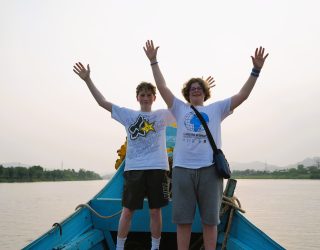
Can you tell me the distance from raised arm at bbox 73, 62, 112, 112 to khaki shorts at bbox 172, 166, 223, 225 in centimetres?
107

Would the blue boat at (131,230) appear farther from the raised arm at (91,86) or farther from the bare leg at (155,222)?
the raised arm at (91,86)

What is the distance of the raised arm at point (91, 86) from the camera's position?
3.49 m

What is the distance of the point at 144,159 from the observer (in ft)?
10.7

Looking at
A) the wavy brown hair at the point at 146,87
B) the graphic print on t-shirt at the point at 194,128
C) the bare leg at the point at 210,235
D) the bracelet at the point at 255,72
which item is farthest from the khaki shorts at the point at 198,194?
the wavy brown hair at the point at 146,87

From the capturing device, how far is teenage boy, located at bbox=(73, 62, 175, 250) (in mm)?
3242

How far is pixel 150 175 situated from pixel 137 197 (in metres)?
0.22

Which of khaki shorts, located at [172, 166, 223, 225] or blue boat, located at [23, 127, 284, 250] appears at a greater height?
khaki shorts, located at [172, 166, 223, 225]

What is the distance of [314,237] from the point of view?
10.1 m

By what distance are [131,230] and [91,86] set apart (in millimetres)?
1473

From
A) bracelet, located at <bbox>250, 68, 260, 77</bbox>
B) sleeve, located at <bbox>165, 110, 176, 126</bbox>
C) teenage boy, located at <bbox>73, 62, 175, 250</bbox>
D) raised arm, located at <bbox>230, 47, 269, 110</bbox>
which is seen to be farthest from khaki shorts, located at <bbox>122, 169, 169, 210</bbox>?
bracelet, located at <bbox>250, 68, 260, 77</bbox>

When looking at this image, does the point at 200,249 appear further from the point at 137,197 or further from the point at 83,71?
the point at 83,71

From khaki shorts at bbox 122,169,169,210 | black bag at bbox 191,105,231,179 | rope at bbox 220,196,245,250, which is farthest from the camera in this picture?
rope at bbox 220,196,245,250

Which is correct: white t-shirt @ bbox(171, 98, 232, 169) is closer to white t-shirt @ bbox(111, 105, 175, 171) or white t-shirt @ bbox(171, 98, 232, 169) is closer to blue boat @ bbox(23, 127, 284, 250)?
white t-shirt @ bbox(111, 105, 175, 171)

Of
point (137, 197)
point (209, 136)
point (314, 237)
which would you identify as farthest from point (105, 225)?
point (314, 237)
